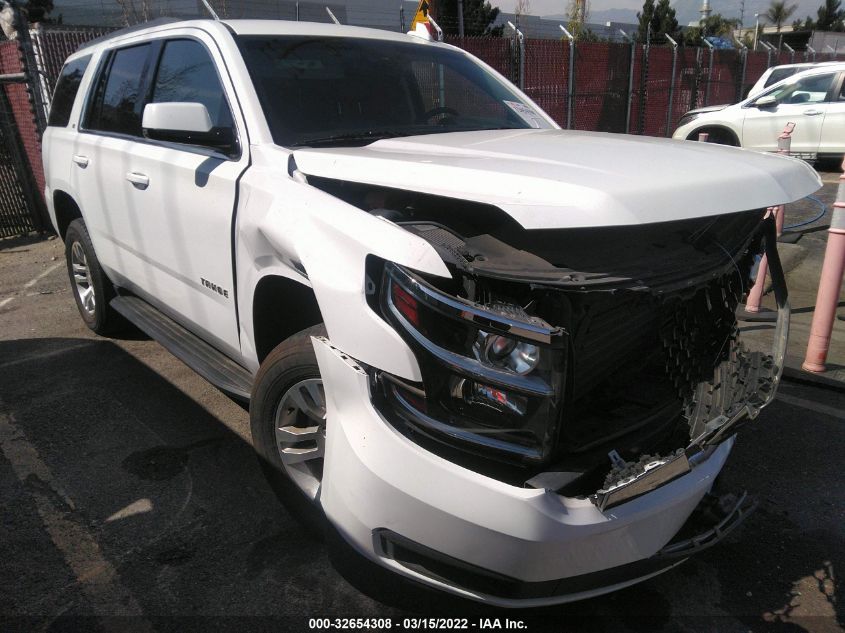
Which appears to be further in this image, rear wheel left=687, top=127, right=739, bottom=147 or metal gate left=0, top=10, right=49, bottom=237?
rear wheel left=687, top=127, right=739, bottom=147

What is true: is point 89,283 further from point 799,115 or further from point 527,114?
point 799,115

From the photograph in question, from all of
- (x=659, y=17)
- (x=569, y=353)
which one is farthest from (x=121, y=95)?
(x=659, y=17)

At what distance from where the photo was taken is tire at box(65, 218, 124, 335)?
179 inches

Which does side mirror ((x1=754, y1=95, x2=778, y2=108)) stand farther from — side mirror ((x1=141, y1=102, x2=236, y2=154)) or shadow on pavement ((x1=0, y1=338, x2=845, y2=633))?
side mirror ((x1=141, y1=102, x2=236, y2=154))

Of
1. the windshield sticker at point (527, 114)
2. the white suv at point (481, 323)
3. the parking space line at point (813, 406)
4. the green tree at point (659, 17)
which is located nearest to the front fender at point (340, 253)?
the white suv at point (481, 323)

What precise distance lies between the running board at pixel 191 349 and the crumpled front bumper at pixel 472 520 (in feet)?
3.44

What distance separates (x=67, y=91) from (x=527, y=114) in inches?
132

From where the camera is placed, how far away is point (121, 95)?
3961 mm

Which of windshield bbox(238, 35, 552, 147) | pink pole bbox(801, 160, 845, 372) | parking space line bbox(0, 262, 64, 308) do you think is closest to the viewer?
windshield bbox(238, 35, 552, 147)

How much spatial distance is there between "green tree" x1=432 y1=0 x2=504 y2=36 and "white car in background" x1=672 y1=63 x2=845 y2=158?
33.1ft

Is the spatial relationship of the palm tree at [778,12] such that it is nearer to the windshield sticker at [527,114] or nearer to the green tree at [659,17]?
the green tree at [659,17]

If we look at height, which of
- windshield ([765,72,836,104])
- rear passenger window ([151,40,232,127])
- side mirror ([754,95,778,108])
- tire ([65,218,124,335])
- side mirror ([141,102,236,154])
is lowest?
tire ([65,218,124,335])

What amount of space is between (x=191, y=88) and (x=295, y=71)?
57 cm

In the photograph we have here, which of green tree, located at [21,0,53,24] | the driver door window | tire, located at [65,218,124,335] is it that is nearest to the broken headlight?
tire, located at [65,218,124,335]
